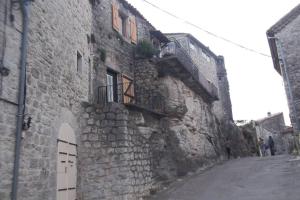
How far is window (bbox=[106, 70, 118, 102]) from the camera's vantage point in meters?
13.3

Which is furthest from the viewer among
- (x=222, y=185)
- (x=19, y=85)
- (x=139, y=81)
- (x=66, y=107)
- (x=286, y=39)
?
(x=286, y=39)

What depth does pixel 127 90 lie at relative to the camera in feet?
46.4

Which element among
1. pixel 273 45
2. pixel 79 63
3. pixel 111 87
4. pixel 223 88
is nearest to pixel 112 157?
pixel 79 63

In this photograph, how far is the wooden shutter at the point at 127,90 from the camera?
46.0ft

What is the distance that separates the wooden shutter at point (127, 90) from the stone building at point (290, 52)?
7113mm

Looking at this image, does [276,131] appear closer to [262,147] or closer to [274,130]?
[274,130]

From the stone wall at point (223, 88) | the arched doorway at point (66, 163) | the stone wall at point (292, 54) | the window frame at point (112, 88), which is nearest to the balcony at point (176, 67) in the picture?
the window frame at point (112, 88)

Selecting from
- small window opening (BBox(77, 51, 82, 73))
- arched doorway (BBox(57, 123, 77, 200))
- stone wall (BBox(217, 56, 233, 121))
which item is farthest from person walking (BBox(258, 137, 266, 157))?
arched doorway (BBox(57, 123, 77, 200))

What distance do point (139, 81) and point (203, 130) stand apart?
5412 millimetres

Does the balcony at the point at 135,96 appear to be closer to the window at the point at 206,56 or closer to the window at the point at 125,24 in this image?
the window at the point at 125,24

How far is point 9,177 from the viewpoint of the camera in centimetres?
673

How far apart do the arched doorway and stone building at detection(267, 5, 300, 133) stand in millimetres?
10010

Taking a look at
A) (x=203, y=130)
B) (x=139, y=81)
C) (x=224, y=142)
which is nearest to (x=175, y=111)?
(x=139, y=81)

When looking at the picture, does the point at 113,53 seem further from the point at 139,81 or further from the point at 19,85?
the point at 19,85
